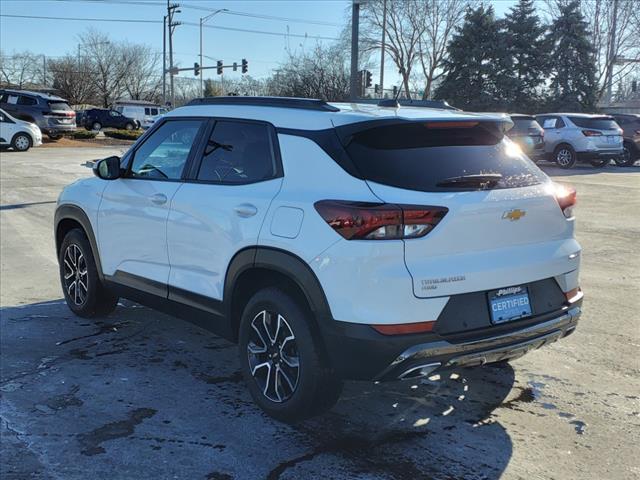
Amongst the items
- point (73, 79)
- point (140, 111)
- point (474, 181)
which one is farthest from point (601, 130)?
point (73, 79)

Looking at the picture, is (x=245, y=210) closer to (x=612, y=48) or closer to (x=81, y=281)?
(x=81, y=281)

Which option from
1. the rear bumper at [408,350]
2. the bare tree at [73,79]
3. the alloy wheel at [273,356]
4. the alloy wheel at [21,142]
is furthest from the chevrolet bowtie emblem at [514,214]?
the bare tree at [73,79]

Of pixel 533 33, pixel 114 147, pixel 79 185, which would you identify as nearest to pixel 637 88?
pixel 533 33

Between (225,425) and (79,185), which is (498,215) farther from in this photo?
(79,185)

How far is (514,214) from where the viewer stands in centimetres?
346

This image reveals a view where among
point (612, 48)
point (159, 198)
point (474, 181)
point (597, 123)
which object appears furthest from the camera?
point (612, 48)

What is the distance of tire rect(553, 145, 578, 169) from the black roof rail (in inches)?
737

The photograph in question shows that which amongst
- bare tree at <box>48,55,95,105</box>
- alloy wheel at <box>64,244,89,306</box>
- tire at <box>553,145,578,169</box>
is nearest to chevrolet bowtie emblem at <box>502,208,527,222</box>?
alloy wheel at <box>64,244,89,306</box>

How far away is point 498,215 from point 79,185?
12.1 ft

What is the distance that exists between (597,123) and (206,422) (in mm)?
19830

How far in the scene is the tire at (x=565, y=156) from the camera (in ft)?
68.8

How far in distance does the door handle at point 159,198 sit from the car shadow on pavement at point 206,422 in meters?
1.18

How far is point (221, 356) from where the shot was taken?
191 inches

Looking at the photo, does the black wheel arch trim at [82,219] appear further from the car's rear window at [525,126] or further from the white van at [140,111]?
the white van at [140,111]
